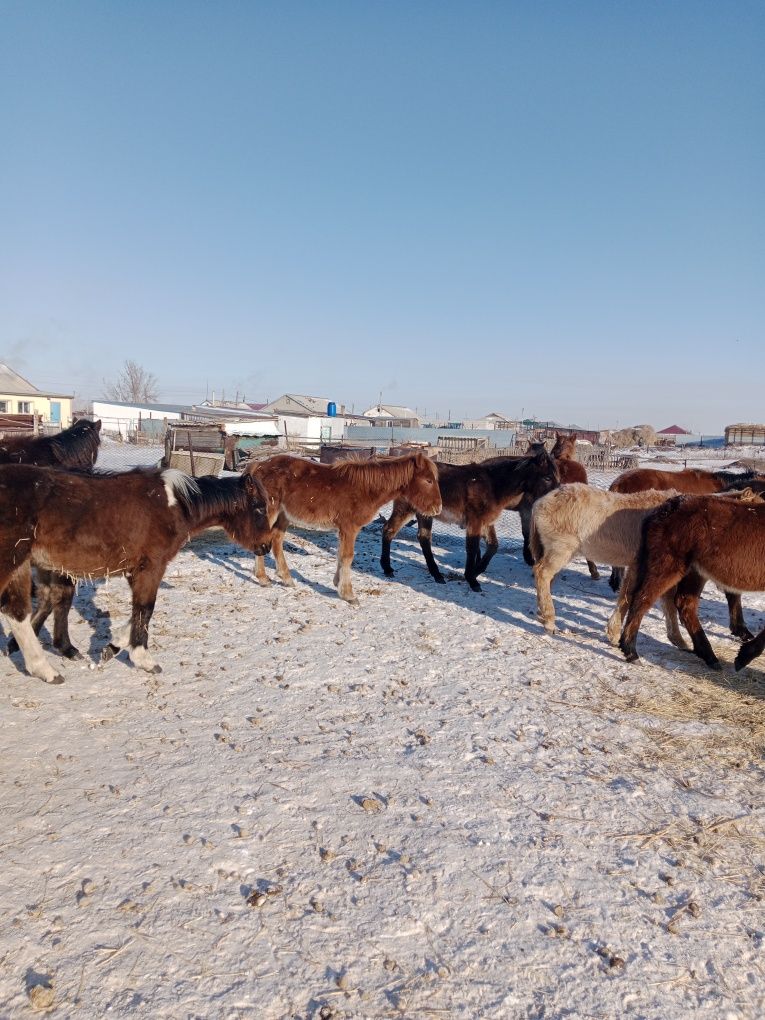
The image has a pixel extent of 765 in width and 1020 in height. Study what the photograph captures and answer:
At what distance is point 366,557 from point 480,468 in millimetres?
2673

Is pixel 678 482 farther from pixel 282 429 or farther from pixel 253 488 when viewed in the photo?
pixel 282 429

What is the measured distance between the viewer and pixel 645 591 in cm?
600

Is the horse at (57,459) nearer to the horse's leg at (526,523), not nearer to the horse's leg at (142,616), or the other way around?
the horse's leg at (142,616)

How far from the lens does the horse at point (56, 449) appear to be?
803 cm

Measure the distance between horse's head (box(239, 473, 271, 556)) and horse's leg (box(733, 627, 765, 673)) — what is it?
213 inches

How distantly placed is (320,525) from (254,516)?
1.72m

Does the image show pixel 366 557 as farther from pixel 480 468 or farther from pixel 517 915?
pixel 517 915

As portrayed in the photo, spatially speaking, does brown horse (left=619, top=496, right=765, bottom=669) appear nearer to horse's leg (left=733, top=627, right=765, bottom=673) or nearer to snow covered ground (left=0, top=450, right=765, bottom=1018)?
horse's leg (left=733, top=627, right=765, bottom=673)

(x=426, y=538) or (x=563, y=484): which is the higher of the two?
(x=563, y=484)

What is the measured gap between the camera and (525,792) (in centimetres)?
376

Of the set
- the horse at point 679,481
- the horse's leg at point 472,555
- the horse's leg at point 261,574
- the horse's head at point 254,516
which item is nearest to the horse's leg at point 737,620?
the horse at point 679,481

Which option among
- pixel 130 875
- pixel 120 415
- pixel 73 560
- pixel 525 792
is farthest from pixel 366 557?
pixel 120 415

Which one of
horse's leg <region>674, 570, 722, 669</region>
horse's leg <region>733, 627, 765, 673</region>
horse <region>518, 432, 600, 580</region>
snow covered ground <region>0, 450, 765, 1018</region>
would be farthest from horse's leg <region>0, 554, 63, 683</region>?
horse <region>518, 432, 600, 580</region>

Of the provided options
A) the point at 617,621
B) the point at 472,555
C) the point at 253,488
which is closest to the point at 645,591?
the point at 617,621
